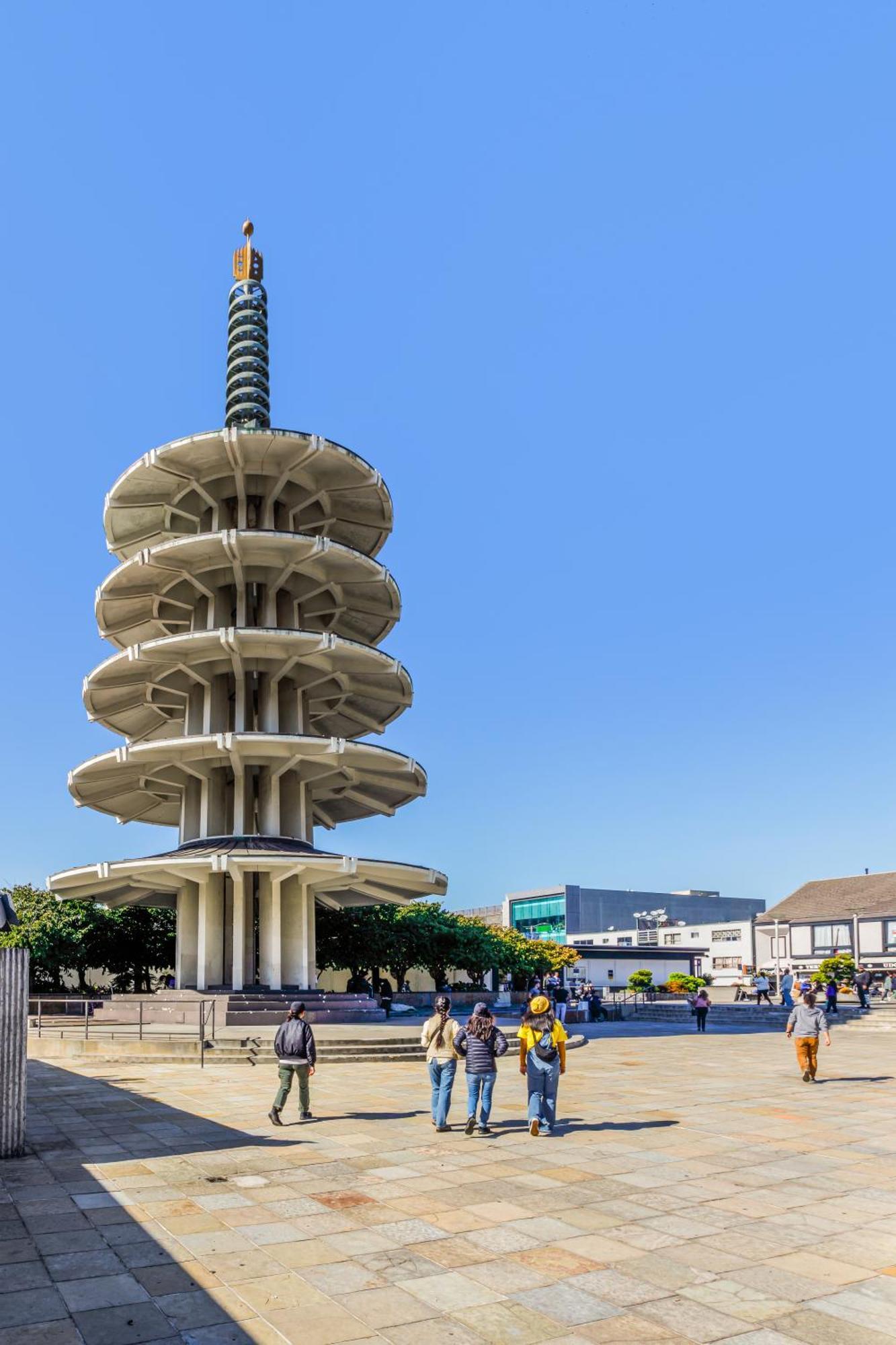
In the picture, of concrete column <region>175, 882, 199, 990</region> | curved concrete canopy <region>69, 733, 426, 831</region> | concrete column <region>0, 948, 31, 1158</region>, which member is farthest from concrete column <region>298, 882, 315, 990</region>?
concrete column <region>0, 948, 31, 1158</region>

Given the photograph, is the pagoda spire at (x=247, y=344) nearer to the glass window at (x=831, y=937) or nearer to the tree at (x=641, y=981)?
the tree at (x=641, y=981)

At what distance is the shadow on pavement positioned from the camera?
25.6 feet

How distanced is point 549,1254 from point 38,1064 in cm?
2230

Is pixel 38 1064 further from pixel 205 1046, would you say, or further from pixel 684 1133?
pixel 684 1133

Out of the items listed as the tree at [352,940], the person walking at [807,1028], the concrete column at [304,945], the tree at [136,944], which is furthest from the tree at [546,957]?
the person walking at [807,1028]

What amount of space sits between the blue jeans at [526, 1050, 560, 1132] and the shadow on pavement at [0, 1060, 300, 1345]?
3501mm

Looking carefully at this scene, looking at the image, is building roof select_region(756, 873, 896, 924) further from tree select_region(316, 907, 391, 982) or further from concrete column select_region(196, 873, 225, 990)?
concrete column select_region(196, 873, 225, 990)

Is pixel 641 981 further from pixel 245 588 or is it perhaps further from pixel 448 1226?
pixel 448 1226

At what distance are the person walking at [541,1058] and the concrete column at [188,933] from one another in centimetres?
2701

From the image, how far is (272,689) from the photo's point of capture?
41.2 m

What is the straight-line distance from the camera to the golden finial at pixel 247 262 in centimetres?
5062

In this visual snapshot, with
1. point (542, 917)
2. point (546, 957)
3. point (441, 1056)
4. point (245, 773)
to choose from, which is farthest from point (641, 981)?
point (441, 1056)

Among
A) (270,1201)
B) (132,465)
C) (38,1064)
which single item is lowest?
(38,1064)

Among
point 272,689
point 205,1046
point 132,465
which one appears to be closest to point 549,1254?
point 205,1046
